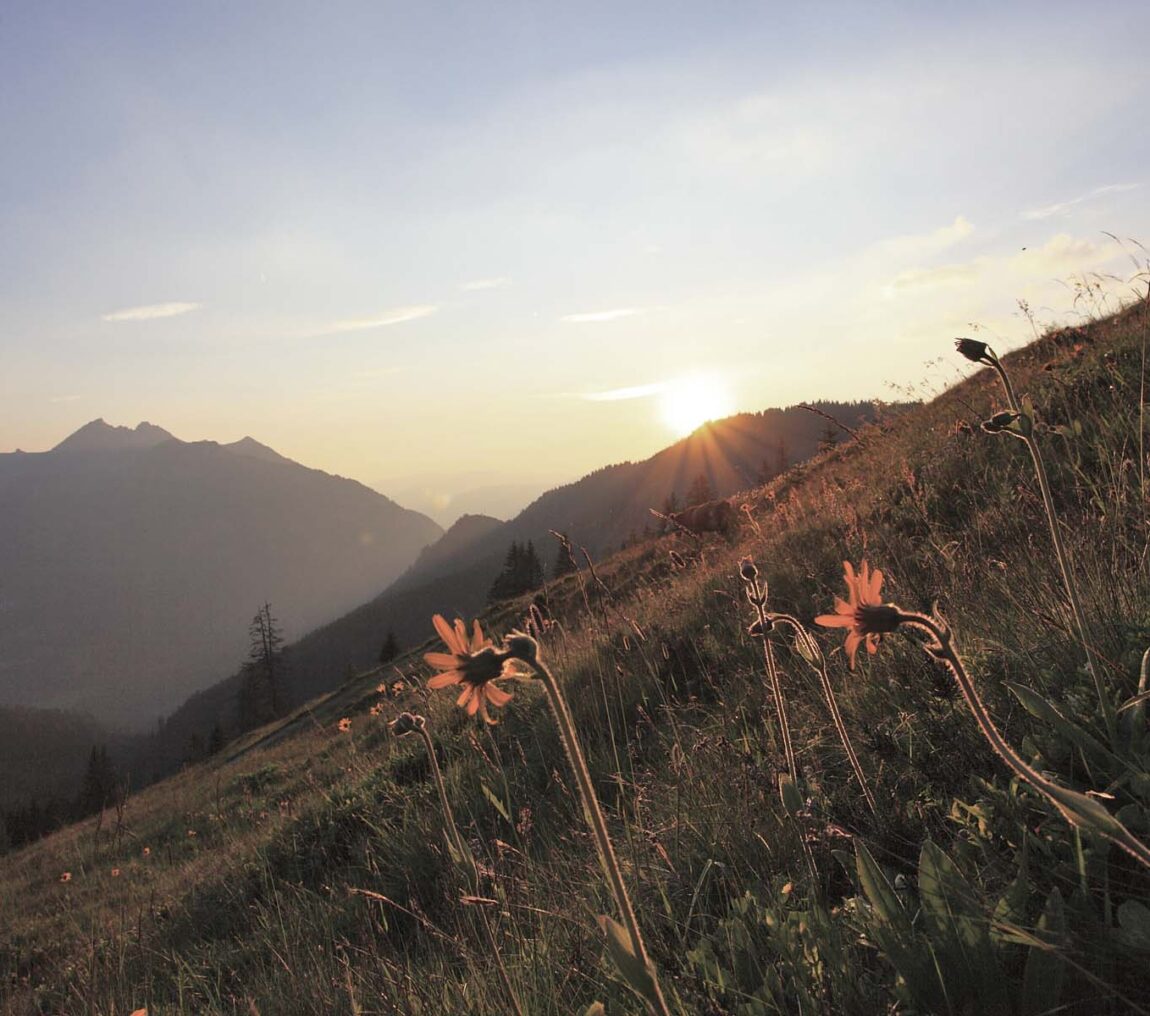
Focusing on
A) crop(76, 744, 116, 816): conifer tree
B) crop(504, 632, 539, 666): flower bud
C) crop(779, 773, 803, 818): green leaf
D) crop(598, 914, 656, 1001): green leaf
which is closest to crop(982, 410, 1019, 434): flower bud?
crop(779, 773, 803, 818): green leaf

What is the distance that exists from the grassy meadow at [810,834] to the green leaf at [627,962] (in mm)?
11

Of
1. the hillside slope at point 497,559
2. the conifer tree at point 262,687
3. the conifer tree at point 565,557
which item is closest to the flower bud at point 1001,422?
the conifer tree at point 565,557

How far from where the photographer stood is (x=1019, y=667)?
240 cm

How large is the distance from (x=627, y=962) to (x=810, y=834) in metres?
1.19

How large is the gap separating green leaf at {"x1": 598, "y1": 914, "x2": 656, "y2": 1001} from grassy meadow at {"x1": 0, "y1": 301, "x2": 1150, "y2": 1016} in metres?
0.01

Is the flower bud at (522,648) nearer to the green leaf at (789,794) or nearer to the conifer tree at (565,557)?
the green leaf at (789,794)

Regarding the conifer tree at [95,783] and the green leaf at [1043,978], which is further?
the conifer tree at [95,783]

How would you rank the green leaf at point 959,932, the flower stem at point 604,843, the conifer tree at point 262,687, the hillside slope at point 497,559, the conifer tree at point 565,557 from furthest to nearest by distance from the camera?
the hillside slope at point 497,559, the conifer tree at point 262,687, the conifer tree at point 565,557, the green leaf at point 959,932, the flower stem at point 604,843

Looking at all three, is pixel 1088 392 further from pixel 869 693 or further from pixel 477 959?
pixel 477 959

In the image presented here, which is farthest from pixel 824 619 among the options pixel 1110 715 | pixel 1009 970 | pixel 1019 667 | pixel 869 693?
pixel 869 693

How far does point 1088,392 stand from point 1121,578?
402 centimetres

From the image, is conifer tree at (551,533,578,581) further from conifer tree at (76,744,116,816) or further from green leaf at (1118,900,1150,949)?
conifer tree at (76,744,116,816)

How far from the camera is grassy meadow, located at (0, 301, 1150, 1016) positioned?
59.1 inches

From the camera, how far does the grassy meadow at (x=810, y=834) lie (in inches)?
59.1
